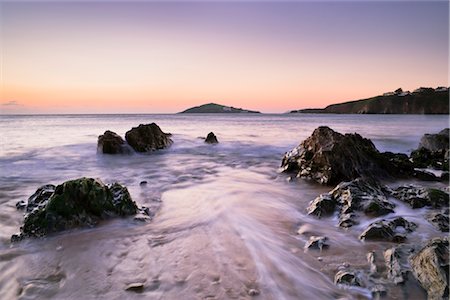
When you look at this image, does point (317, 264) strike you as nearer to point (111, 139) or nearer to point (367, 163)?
point (367, 163)

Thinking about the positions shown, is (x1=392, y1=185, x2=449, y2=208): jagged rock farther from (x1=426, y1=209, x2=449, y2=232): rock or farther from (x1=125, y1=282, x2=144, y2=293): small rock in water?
(x1=125, y1=282, x2=144, y2=293): small rock in water

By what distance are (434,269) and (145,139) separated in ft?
42.4

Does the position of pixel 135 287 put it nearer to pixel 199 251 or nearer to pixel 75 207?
pixel 199 251

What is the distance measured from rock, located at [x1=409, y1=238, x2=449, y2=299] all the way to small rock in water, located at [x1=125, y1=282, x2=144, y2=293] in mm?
2604

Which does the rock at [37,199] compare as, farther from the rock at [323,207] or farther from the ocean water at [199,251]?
the rock at [323,207]

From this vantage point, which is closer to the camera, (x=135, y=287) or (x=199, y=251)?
(x=135, y=287)

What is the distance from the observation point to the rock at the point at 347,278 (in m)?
3.28

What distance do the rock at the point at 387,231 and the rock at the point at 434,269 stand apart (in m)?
0.94

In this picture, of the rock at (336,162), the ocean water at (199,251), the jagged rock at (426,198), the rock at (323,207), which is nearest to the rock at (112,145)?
the ocean water at (199,251)

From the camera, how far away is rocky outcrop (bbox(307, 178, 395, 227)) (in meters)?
5.35

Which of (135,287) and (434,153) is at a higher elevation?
(434,153)

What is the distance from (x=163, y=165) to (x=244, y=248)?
24.4 ft

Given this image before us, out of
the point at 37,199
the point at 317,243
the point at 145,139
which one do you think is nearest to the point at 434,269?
the point at 317,243

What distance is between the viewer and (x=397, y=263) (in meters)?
3.55
